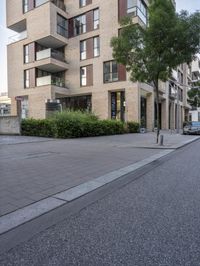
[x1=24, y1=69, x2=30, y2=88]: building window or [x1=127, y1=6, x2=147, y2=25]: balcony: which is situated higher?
[x1=127, y1=6, x2=147, y2=25]: balcony

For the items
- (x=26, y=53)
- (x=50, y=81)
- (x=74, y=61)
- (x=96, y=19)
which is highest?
(x=96, y=19)

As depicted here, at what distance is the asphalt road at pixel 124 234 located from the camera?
260 centimetres

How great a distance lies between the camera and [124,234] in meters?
3.15

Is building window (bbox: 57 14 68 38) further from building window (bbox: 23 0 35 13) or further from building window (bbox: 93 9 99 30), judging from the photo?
building window (bbox: 93 9 99 30)

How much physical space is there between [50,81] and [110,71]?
695 cm

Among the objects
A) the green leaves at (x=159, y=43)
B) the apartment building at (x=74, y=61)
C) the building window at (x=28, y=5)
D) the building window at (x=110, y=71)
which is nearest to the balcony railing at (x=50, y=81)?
the apartment building at (x=74, y=61)

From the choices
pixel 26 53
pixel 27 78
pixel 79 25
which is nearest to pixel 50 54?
pixel 26 53

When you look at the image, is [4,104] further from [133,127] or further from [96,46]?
[133,127]

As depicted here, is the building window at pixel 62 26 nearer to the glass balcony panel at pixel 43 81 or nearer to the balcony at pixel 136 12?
the glass balcony panel at pixel 43 81

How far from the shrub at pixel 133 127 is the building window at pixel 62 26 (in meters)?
14.6

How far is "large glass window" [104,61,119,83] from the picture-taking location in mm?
27281

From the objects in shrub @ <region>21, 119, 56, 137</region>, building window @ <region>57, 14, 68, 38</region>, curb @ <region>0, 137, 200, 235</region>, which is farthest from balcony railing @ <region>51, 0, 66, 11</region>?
curb @ <region>0, 137, 200, 235</region>

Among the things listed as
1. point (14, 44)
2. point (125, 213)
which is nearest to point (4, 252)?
point (125, 213)

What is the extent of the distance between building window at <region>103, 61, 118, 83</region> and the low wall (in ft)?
38.9
